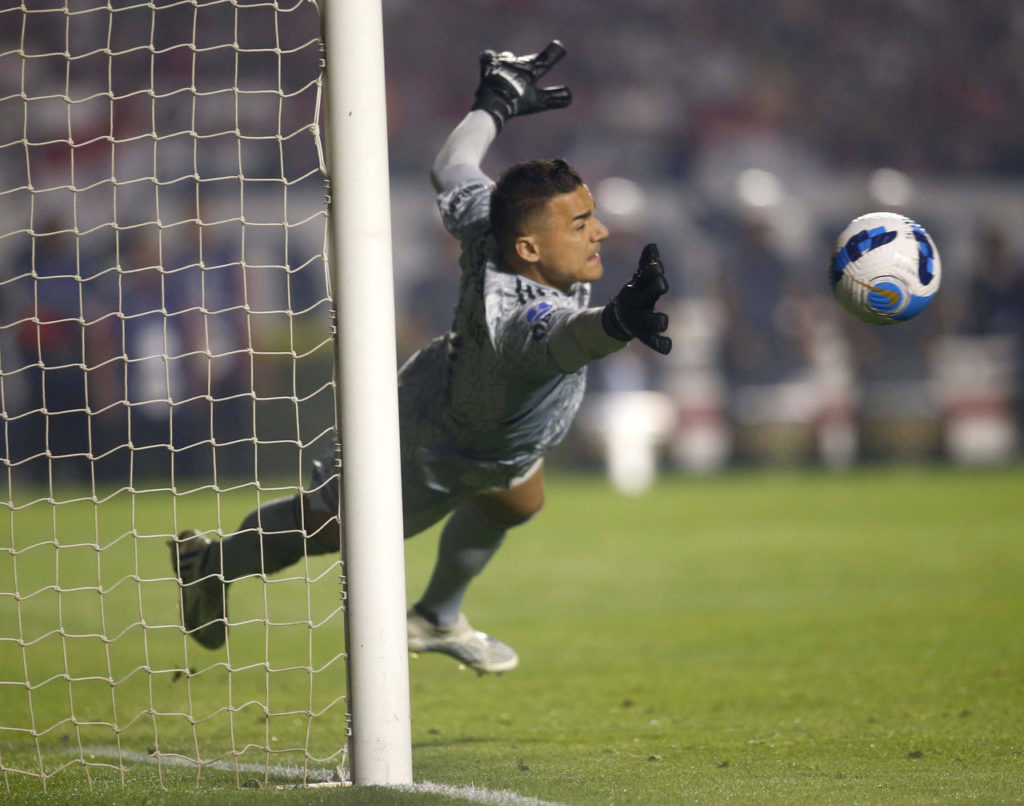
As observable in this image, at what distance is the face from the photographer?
3.49 metres

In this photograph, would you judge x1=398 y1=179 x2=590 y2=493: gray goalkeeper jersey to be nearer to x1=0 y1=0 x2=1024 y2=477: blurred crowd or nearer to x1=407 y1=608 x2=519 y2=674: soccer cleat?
x1=407 y1=608 x2=519 y2=674: soccer cleat

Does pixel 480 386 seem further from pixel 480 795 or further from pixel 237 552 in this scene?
pixel 480 795

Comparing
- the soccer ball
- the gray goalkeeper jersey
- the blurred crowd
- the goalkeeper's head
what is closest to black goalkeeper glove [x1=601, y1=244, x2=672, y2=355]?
the gray goalkeeper jersey

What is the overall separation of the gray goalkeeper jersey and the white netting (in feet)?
2.24

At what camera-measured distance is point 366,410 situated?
2.92 meters

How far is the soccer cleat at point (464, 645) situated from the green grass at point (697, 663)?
0.20m

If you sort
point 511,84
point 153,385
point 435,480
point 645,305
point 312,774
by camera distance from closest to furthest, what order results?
point 645,305 → point 312,774 → point 435,480 → point 511,84 → point 153,385

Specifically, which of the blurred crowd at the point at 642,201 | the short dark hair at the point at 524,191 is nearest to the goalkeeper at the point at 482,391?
the short dark hair at the point at 524,191

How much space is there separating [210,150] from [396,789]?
13.0m

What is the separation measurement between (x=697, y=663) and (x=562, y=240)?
91.9 inches

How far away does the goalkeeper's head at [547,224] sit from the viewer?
349cm

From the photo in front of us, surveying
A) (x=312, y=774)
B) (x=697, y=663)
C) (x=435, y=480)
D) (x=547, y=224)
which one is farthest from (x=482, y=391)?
(x=697, y=663)

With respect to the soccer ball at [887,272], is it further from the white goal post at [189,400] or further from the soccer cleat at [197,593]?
the soccer cleat at [197,593]

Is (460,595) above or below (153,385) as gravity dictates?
below
